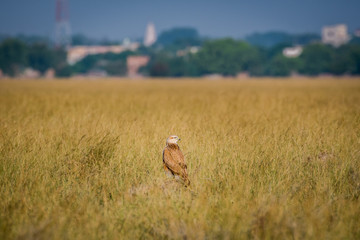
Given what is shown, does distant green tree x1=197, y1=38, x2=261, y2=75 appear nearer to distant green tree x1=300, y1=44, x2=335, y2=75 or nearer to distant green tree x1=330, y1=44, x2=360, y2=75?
distant green tree x1=300, y1=44, x2=335, y2=75

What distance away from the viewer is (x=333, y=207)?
13.5ft

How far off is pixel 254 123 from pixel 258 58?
118933 millimetres

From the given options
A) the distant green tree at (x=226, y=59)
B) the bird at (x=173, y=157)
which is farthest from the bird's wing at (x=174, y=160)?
the distant green tree at (x=226, y=59)

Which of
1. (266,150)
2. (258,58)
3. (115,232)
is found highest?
(258,58)

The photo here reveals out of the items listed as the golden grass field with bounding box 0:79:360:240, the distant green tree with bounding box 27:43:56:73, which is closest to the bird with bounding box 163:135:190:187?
the golden grass field with bounding box 0:79:360:240

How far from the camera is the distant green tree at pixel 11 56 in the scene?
108750 millimetres

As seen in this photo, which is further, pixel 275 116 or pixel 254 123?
pixel 275 116

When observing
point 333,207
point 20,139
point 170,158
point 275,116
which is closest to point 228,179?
point 170,158

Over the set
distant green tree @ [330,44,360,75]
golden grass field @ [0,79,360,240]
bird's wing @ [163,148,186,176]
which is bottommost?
golden grass field @ [0,79,360,240]

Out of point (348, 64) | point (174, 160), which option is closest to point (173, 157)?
point (174, 160)

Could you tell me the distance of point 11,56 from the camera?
110875mm

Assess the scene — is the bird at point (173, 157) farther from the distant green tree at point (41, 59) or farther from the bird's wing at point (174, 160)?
the distant green tree at point (41, 59)

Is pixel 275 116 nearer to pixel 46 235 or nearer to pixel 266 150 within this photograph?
pixel 266 150

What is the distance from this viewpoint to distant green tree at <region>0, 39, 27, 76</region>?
109 meters
